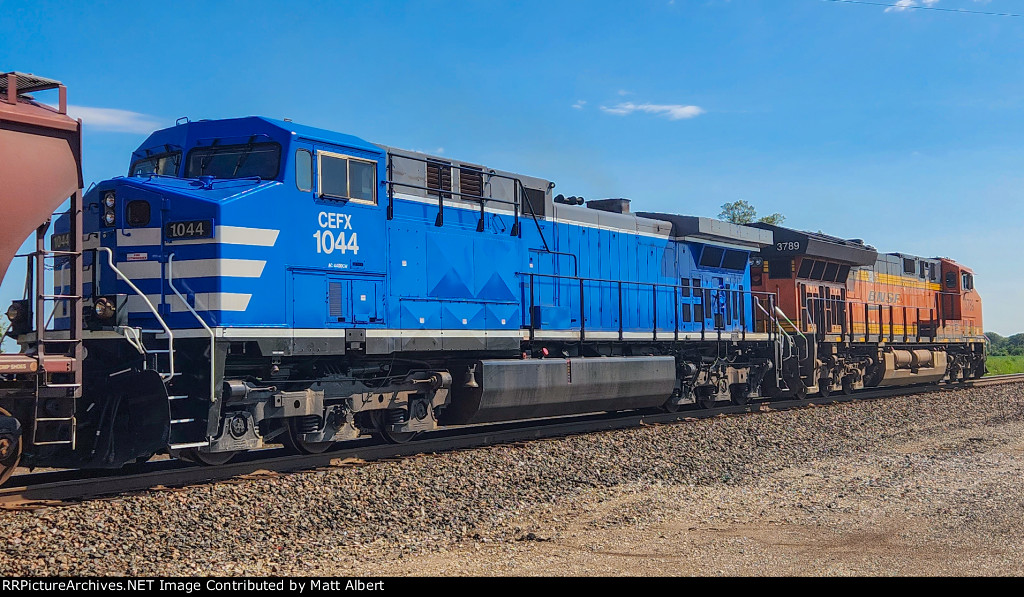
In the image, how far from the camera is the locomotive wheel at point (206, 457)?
359 inches

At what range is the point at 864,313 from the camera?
22828 millimetres

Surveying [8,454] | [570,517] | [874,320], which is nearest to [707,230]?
[874,320]

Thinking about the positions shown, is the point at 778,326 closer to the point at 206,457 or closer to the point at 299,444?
the point at 299,444

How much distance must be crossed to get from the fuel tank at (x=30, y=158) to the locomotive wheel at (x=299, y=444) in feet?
11.7

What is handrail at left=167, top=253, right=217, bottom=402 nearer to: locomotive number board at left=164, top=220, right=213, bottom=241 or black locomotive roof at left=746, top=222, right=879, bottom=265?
locomotive number board at left=164, top=220, right=213, bottom=241

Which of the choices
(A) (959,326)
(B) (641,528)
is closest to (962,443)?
(B) (641,528)

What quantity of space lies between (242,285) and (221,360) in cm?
78

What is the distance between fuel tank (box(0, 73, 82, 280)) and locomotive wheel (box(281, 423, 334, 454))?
357 centimetres

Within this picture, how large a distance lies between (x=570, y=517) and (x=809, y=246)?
566 inches

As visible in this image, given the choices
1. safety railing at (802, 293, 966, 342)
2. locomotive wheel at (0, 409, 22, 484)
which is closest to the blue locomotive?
locomotive wheel at (0, 409, 22, 484)

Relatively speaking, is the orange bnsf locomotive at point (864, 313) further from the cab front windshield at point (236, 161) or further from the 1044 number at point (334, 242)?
the cab front windshield at point (236, 161)

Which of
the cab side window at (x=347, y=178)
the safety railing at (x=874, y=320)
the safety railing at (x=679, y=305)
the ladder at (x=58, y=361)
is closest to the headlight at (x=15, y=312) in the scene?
the ladder at (x=58, y=361)

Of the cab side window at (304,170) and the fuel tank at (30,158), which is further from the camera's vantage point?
the cab side window at (304,170)

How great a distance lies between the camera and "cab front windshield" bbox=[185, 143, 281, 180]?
9.44 metres
